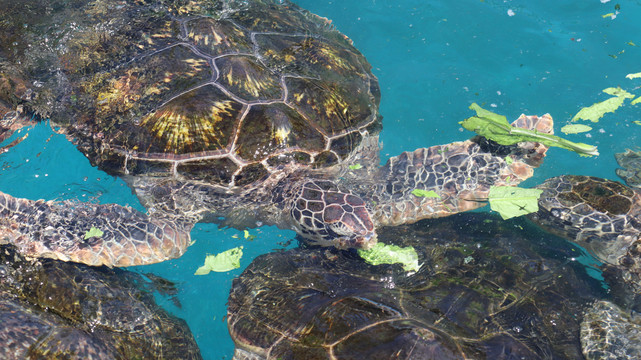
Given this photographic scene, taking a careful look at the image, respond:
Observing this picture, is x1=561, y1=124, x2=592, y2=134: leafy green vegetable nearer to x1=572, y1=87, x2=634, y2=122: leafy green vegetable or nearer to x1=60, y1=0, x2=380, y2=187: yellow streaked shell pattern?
x1=572, y1=87, x2=634, y2=122: leafy green vegetable

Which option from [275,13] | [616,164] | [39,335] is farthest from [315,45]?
[616,164]

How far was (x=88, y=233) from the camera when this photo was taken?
3.94m

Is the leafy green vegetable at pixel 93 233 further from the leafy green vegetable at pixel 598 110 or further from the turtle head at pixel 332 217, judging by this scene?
the leafy green vegetable at pixel 598 110

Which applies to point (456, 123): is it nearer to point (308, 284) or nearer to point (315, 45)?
point (315, 45)

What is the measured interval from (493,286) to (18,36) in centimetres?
558

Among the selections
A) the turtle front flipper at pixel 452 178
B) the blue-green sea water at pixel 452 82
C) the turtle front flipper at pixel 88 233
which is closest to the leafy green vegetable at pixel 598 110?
the blue-green sea water at pixel 452 82

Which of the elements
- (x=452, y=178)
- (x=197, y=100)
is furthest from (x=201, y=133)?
(x=452, y=178)

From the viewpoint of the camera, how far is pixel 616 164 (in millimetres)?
5547

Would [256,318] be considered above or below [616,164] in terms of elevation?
below

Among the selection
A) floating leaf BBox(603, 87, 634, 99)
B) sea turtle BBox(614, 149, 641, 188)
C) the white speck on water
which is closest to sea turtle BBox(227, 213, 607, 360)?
the white speck on water

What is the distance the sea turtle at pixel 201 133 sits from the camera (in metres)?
3.99

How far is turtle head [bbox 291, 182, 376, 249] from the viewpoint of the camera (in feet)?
12.5

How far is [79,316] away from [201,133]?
1.91m

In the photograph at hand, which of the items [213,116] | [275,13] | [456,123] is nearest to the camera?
[213,116]
